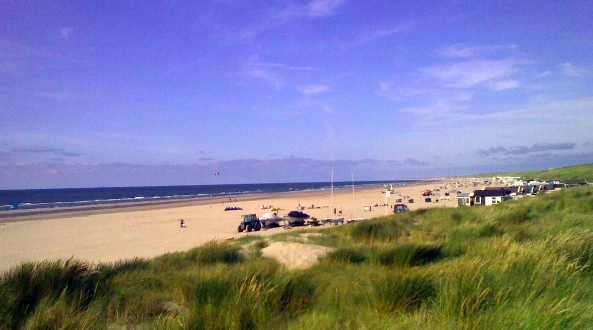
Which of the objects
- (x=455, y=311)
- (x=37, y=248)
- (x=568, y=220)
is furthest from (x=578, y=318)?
(x=37, y=248)

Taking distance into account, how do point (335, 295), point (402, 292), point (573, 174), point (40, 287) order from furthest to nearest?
point (573, 174) < point (40, 287) < point (335, 295) < point (402, 292)

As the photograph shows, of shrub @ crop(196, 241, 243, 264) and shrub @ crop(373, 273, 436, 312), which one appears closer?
shrub @ crop(373, 273, 436, 312)

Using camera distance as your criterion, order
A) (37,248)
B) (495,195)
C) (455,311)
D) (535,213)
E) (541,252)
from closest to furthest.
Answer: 1. (455,311)
2. (541,252)
3. (535,213)
4. (37,248)
5. (495,195)

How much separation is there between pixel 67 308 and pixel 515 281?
4.74 meters

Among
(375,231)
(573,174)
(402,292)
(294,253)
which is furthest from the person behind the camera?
(573,174)

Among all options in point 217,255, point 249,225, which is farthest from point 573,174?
point 217,255

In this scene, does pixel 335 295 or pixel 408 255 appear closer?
pixel 335 295

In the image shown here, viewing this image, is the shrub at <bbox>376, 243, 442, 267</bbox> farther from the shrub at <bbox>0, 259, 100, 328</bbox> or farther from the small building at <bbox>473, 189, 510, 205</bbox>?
the small building at <bbox>473, 189, 510, 205</bbox>

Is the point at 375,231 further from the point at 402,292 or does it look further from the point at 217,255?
the point at 402,292

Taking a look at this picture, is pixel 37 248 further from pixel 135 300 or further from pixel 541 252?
pixel 541 252

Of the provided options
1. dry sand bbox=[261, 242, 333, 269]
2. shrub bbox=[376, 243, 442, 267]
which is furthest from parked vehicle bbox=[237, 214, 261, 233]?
shrub bbox=[376, 243, 442, 267]

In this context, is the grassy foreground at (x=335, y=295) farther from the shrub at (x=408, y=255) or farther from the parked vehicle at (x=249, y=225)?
the parked vehicle at (x=249, y=225)

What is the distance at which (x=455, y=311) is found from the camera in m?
3.85

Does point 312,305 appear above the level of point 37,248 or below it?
above
